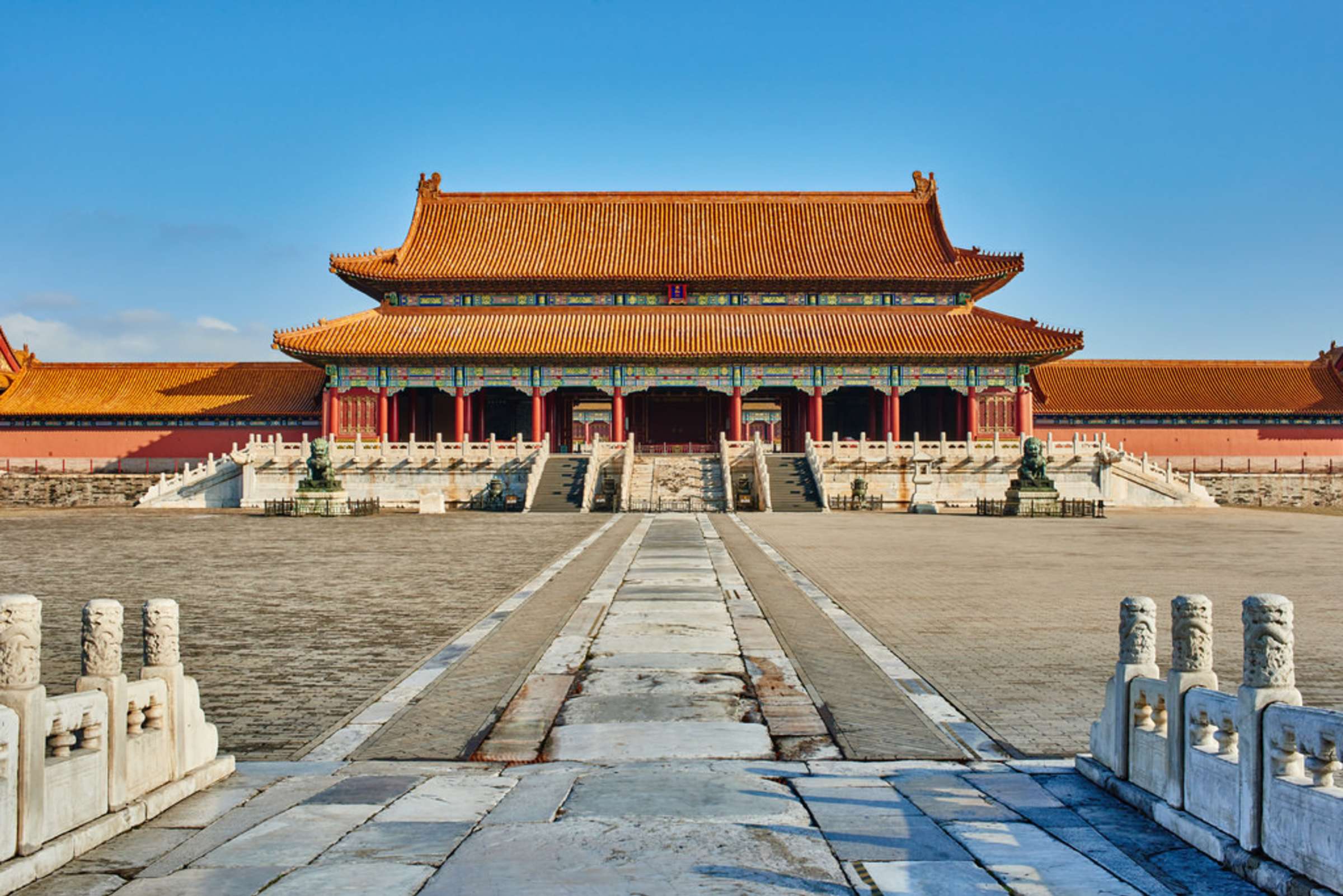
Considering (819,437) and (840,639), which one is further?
(819,437)

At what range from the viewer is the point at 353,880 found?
4.22 metres

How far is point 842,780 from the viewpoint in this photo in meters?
5.71

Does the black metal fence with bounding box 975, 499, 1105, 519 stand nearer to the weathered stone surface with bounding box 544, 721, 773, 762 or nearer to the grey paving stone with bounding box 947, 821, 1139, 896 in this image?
the weathered stone surface with bounding box 544, 721, 773, 762

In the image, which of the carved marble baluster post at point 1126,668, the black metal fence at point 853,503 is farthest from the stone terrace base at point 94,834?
→ the black metal fence at point 853,503

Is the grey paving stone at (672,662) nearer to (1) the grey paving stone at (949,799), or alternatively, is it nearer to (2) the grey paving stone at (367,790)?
(1) the grey paving stone at (949,799)

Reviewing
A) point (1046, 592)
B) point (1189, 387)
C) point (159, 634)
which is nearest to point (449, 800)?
point (159, 634)

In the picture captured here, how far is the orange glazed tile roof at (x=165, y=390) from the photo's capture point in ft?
146

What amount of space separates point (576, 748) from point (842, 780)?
62.9 inches

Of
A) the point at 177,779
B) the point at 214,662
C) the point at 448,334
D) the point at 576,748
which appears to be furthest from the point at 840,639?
the point at 448,334

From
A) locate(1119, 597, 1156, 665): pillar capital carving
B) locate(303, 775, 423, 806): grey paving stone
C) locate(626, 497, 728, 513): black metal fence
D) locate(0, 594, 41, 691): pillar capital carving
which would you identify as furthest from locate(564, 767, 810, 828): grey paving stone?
locate(626, 497, 728, 513): black metal fence

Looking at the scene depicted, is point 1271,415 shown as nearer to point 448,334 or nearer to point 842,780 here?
point 448,334

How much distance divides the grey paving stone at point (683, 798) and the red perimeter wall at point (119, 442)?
137 feet

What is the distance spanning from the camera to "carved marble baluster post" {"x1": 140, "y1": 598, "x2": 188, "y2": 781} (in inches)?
221

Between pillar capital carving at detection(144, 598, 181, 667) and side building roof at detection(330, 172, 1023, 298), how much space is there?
132 feet
